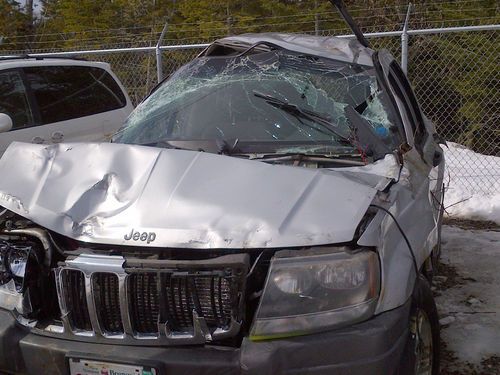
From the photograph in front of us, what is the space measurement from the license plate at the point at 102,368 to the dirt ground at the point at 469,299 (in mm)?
1964

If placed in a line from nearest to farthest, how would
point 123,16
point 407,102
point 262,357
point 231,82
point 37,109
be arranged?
point 262,357, point 231,82, point 407,102, point 37,109, point 123,16

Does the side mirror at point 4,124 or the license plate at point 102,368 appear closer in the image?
the license plate at point 102,368

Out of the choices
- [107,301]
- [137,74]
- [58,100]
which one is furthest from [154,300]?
[137,74]

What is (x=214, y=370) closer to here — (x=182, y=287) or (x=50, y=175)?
(x=182, y=287)

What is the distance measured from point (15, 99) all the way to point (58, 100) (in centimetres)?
46

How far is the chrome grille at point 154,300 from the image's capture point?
2.25 m

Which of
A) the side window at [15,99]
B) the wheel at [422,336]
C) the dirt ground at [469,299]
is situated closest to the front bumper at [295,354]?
the wheel at [422,336]

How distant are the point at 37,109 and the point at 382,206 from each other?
178 inches

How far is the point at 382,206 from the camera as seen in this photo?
8.05 ft

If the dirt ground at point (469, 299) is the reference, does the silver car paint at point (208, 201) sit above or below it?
above

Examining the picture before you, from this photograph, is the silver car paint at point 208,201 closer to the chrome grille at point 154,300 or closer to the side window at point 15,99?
the chrome grille at point 154,300

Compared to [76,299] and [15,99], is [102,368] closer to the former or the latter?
[76,299]

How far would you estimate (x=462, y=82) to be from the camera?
11297 mm

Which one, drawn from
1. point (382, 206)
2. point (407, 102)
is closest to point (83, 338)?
point (382, 206)
